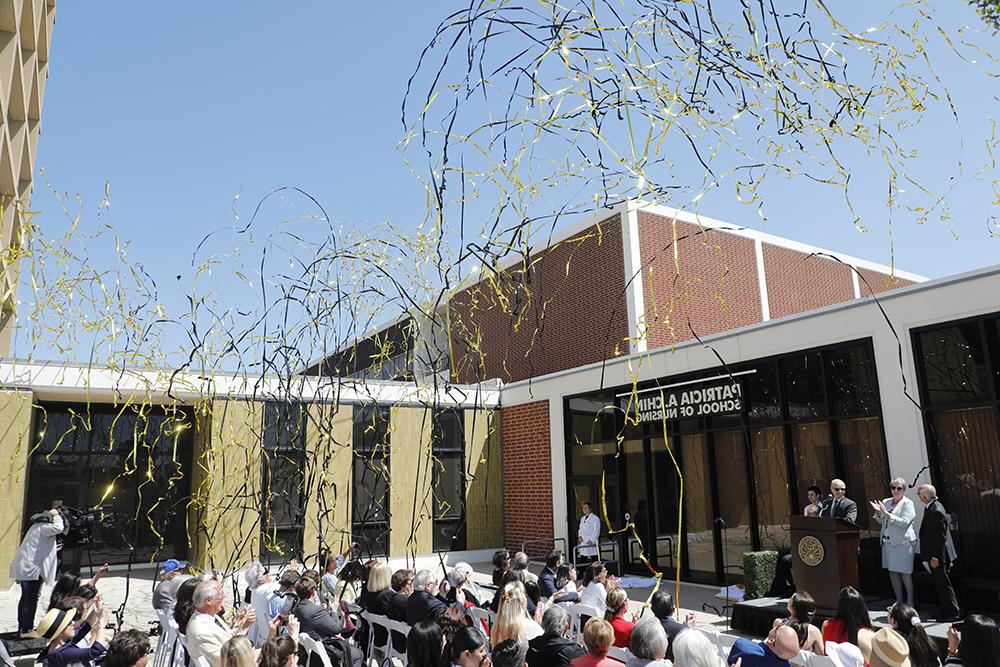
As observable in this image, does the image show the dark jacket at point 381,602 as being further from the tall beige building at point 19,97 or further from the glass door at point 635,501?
the glass door at point 635,501

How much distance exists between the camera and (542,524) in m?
15.1

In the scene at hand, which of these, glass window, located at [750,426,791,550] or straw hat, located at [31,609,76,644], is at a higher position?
glass window, located at [750,426,791,550]

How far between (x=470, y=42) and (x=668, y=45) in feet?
1.83

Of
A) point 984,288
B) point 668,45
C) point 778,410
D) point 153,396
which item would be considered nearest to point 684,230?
point 778,410

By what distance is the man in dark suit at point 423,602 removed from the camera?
5508mm

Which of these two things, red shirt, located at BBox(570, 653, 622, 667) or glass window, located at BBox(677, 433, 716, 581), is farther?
glass window, located at BBox(677, 433, 716, 581)

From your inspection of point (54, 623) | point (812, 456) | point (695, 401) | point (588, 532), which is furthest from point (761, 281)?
point (54, 623)

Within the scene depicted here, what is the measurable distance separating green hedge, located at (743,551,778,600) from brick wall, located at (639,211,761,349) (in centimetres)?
709

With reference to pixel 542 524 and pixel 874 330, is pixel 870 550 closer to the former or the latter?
pixel 874 330

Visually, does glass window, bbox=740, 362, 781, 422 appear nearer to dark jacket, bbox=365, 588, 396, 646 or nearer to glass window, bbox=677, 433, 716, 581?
glass window, bbox=677, 433, 716, 581

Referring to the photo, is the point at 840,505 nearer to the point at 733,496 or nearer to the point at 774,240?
the point at 733,496

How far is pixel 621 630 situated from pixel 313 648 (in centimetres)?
214

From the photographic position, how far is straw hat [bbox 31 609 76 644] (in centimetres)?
520

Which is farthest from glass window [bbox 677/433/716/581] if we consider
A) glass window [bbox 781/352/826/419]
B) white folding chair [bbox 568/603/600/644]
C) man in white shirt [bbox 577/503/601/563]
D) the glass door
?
white folding chair [bbox 568/603/600/644]
